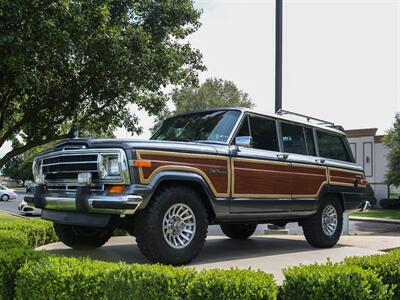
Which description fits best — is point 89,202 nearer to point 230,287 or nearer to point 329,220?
point 230,287

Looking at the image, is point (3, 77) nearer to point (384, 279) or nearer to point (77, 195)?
point (77, 195)

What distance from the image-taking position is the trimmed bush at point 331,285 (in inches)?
176

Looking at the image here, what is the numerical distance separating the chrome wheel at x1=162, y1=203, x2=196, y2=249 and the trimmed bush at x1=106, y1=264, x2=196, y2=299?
102cm

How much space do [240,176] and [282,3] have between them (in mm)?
8409

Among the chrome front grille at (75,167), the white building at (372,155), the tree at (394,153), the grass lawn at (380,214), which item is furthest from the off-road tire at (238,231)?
the white building at (372,155)

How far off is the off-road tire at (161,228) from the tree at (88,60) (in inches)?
242

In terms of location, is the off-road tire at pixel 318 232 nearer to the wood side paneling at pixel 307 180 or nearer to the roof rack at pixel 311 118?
the wood side paneling at pixel 307 180

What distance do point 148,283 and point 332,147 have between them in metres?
5.56

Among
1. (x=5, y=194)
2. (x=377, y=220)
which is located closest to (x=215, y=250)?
(x=377, y=220)

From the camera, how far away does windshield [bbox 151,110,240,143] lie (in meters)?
6.71

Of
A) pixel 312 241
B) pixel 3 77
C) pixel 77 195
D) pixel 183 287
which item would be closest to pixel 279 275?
pixel 183 287

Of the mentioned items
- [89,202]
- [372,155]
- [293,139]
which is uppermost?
[372,155]

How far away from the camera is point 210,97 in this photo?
168ft

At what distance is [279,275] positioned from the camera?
5.62 metres
